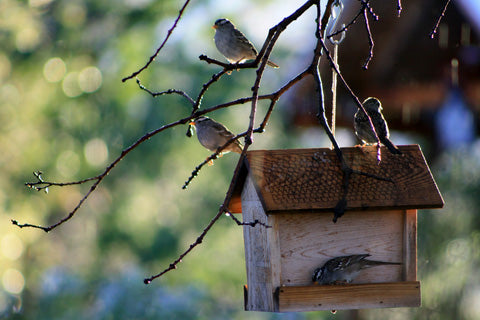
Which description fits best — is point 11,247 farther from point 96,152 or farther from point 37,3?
point 37,3

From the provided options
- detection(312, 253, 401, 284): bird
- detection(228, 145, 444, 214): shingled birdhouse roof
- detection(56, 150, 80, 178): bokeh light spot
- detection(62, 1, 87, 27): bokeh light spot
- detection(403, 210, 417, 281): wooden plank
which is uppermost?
detection(62, 1, 87, 27): bokeh light spot

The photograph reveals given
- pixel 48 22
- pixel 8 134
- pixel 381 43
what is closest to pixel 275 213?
pixel 381 43

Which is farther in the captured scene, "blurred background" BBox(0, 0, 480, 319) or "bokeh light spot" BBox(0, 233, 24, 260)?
"bokeh light spot" BBox(0, 233, 24, 260)

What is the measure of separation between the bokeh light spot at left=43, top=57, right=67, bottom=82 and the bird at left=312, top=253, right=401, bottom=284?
31.7 feet

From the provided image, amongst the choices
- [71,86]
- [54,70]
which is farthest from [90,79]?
[54,70]

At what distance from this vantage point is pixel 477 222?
648 cm

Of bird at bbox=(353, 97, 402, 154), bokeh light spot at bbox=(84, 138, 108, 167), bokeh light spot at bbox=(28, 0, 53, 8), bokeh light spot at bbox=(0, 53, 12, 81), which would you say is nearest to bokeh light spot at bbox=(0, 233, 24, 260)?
bokeh light spot at bbox=(0, 53, 12, 81)

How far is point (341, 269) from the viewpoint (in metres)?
2.72

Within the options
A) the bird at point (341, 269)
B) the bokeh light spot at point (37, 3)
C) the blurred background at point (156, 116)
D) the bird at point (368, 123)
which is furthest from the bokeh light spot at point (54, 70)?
the bird at point (341, 269)

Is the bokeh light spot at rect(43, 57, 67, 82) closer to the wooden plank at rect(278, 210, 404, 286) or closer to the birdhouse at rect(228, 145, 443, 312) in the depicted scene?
the birdhouse at rect(228, 145, 443, 312)

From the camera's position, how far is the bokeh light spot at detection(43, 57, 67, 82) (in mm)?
11484

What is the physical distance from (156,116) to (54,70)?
212cm

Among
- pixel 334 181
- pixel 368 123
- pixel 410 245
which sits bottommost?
pixel 410 245

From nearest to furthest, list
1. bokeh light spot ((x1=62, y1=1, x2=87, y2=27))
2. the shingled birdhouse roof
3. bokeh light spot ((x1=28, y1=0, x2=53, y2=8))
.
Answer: the shingled birdhouse roof → bokeh light spot ((x1=28, y1=0, x2=53, y2=8)) → bokeh light spot ((x1=62, y1=1, x2=87, y2=27))
